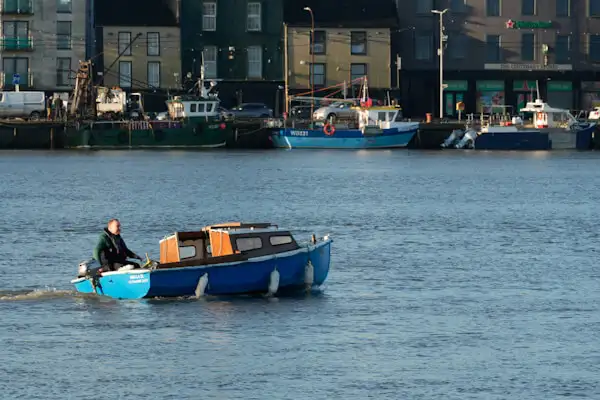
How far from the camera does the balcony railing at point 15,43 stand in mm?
143250

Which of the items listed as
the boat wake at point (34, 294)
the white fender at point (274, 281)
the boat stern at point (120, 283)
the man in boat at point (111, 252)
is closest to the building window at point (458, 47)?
the boat wake at point (34, 294)

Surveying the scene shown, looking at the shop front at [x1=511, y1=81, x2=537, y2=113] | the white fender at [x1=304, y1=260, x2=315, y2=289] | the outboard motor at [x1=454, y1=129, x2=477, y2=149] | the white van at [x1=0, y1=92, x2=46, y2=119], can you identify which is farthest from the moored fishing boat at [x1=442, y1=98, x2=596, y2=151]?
→ the white fender at [x1=304, y1=260, x2=315, y2=289]

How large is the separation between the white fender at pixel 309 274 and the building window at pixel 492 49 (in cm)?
9928

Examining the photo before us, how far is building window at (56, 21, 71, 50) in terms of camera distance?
143875 millimetres

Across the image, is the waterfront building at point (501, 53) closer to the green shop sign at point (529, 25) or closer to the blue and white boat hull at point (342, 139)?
the green shop sign at point (529, 25)

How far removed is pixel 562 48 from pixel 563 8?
3.89m

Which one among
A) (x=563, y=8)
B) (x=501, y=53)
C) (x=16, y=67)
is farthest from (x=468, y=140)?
(x=16, y=67)

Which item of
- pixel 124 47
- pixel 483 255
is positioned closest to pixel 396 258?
pixel 483 255

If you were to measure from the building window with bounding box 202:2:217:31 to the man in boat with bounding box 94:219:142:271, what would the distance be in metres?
99.0

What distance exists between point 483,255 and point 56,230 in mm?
20494

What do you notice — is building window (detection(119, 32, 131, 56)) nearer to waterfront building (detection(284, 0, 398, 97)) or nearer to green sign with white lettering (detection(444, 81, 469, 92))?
waterfront building (detection(284, 0, 398, 97))

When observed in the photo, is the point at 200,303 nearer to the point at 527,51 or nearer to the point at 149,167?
the point at 149,167

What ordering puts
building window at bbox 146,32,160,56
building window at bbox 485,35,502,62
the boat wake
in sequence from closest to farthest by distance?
the boat wake
building window at bbox 146,32,160,56
building window at bbox 485,35,502,62

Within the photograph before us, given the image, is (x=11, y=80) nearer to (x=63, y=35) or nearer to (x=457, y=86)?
(x=63, y=35)
